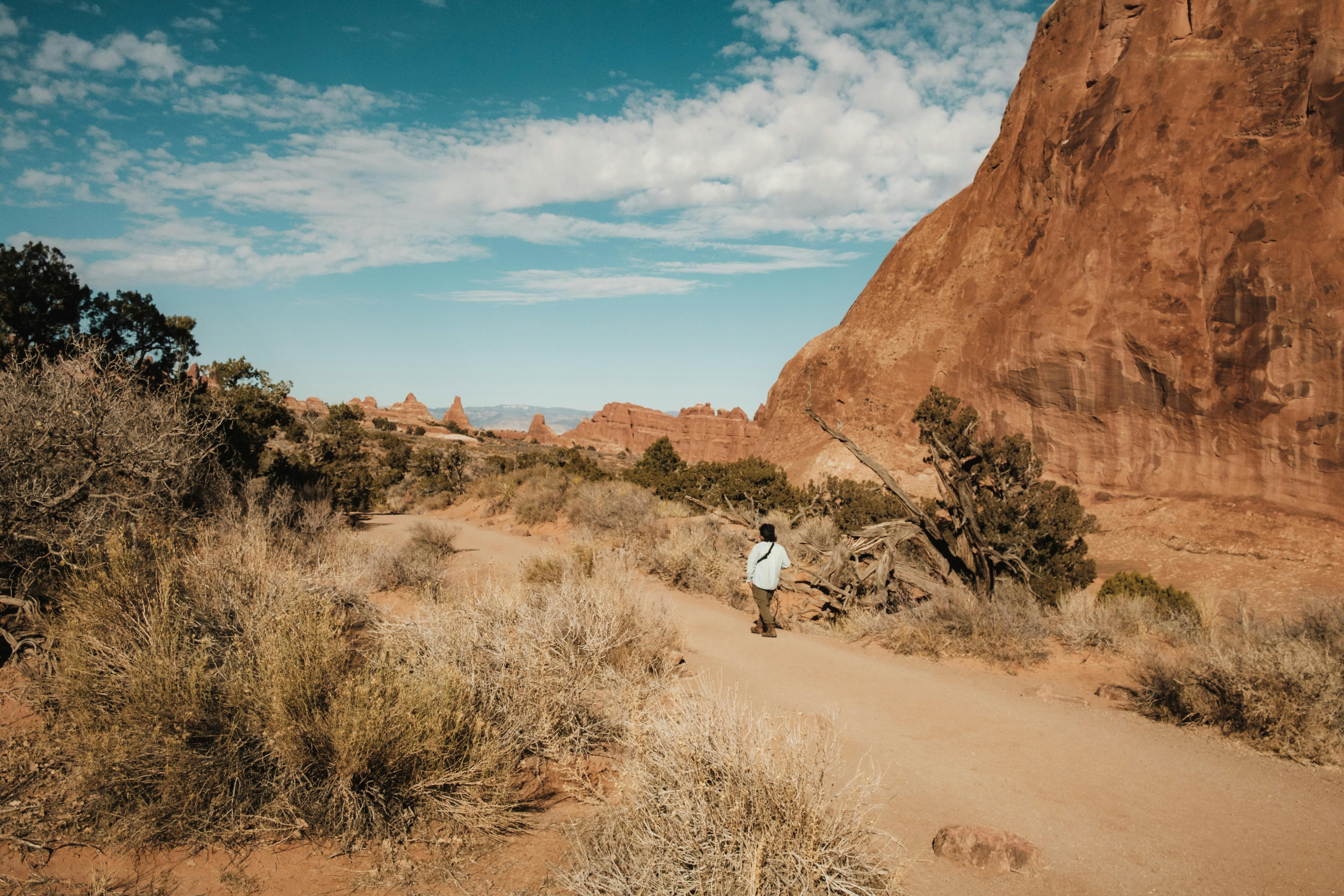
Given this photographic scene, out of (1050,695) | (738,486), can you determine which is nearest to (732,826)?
(1050,695)

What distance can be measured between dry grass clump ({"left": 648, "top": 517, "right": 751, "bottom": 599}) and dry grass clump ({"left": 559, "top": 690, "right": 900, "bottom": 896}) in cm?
768

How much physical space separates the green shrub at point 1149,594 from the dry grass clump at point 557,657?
23.3ft

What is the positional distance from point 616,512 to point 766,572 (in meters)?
8.12

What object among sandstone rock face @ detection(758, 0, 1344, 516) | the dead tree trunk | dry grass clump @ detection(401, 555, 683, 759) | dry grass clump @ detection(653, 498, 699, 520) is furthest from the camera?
dry grass clump @ detection(653, 498, 699, 520)

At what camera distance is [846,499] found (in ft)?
46.7

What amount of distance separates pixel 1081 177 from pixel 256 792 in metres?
23.0

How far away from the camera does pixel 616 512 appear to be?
51.6ft

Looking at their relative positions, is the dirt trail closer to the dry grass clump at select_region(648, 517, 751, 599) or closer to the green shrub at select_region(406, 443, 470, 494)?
the dry grass clump at select_region(648, 517, 751, 599)

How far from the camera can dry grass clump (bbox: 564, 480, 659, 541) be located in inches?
577

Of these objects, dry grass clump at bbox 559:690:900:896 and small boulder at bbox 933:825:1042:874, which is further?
small boulder at bbox 933:825:1042:874

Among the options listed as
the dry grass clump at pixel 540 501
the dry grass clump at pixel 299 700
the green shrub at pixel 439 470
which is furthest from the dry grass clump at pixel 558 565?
the green shrub at pixel 439 470

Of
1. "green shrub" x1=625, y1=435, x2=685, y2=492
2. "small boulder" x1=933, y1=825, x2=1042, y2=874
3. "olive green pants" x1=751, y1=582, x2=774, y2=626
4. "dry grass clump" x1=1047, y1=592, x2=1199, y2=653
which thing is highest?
"green shrub" x1=625, y1=435, x2=685, y2=492

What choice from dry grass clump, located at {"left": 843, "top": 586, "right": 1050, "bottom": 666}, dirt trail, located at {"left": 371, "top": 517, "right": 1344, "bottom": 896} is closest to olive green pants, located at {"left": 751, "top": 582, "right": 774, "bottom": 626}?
dirt trail, located at {"left": 371, "top": 517, "right": 1344, "bottom": 896}

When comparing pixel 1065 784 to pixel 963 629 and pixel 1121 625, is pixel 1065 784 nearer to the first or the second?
pixel 963 629
